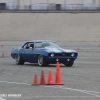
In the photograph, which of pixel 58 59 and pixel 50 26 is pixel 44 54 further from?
pixel 50 26

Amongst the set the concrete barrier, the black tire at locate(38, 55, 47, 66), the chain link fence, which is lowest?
the concrete barrier

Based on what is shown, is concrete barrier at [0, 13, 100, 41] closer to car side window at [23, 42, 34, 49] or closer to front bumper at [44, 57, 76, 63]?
car side window at [23, 42, 34, 49]

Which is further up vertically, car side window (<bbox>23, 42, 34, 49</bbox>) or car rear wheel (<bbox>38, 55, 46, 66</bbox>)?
car side window (<bbox>23, 42, 34, 49</bbox>)

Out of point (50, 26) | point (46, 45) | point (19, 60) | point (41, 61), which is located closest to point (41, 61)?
point (41, 61)

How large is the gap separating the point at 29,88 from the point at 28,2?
77754 mm

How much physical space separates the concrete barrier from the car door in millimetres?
44979

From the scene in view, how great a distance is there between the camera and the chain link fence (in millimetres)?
85312

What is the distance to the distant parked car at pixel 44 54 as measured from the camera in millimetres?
23797

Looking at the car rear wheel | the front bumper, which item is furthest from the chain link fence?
the front bumper

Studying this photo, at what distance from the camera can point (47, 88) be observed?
14688mm

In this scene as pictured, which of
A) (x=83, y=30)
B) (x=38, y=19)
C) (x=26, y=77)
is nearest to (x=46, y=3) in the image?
(x=38, y=19)

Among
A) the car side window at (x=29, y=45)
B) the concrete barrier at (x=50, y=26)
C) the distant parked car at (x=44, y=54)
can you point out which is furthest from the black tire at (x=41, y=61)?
the concrete barrier at (x=50, y=26)

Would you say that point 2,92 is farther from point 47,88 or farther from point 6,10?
point 6,10

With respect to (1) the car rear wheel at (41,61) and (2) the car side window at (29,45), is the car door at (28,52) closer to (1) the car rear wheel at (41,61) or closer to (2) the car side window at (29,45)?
(2) the car side window at (29,45)
